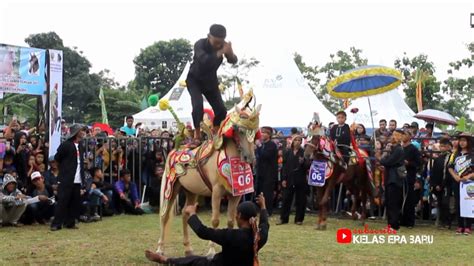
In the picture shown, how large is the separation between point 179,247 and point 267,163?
468 cm

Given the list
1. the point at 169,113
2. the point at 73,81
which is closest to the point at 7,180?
the point at 169,113

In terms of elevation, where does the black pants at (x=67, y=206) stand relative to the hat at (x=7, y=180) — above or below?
below

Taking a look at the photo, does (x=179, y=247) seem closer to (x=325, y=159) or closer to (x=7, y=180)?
(x=325, y=159)

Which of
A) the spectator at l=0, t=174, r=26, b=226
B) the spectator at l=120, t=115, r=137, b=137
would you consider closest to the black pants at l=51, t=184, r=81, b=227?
the spectator at l=0, t=174, r=26, b=226

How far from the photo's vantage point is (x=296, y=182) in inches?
537

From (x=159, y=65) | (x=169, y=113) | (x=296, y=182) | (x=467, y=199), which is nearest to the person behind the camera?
(x=467, y=199)

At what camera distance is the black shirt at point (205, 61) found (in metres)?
8.27

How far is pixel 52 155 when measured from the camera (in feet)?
44.2

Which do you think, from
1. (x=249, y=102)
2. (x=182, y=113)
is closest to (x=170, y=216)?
(x=249, y=102)

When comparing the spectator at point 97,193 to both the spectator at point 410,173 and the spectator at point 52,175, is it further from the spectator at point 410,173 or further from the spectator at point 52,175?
the spectator at point 410,173

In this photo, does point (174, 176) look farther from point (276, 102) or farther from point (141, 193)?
point (276, 102)

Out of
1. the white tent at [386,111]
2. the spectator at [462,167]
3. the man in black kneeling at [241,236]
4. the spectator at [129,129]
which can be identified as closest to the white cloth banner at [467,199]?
the spectator at [462,167]

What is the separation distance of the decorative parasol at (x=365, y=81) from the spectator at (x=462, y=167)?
234 cm

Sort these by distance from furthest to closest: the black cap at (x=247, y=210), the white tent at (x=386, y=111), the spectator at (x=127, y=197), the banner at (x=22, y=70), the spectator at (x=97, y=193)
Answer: the white tent at (x=386, y=111) < the spectator at (x=127, y=197) < the spectator at (x=97, y=193) < the banner at (x=22, y=70) < the black cap at (x=247, y=210)
